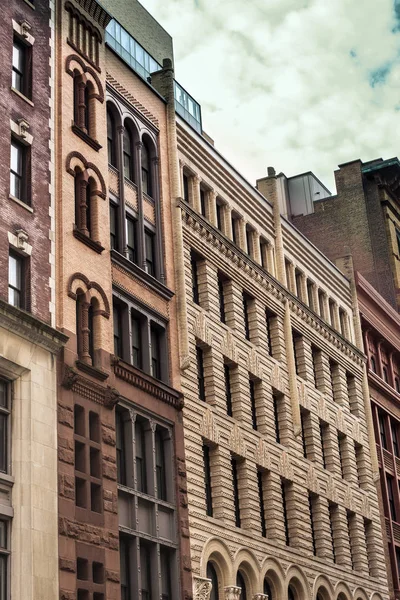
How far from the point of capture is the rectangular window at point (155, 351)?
1589 inches

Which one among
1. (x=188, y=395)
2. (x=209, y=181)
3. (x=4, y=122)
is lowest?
(x=188, y=395)

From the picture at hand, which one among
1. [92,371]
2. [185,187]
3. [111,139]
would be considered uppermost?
[185,187]

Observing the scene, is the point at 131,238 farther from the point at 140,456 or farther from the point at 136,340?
the point at 140,456

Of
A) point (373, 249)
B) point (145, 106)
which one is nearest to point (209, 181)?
point (145, 106)

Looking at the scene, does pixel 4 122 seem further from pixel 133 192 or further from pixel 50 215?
pixel 133 192

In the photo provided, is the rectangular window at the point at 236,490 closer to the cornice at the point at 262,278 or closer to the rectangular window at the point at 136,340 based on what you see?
the rectangular window at the point at 136,340

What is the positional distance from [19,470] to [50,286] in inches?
258

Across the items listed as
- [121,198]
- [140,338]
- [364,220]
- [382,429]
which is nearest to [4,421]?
[140,338]

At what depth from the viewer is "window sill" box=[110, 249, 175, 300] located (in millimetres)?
39344

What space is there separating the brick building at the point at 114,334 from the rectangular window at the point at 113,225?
86mm

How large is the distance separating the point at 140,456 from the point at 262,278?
1553 centimetres

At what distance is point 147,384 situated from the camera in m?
38.6

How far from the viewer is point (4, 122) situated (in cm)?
3553

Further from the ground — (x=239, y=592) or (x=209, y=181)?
(x=209, y=181)
